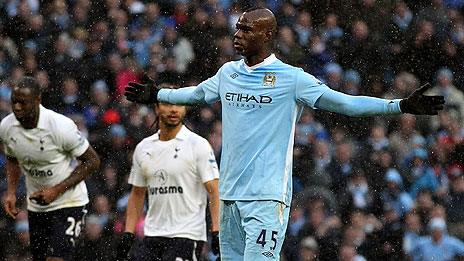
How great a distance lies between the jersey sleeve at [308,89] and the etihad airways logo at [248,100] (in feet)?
0.63

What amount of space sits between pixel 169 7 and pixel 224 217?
894 centimetres

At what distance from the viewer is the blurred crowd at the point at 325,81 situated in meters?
14.1

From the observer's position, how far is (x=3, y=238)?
13.8 m

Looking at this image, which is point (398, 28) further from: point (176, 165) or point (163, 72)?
point (176, 165)

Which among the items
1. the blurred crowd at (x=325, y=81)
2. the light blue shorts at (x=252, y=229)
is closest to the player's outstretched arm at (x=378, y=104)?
the light blue shorts at (x=252, y=229)

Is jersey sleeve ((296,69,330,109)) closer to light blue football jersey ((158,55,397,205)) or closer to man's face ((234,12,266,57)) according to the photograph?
light blue football jersey ((158,55,397,205))

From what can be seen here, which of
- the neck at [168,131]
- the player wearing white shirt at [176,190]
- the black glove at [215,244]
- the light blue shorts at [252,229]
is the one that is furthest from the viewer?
the neck at [168,131]

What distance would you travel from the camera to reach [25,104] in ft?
32.2

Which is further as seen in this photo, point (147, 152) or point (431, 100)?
point (147, 152)

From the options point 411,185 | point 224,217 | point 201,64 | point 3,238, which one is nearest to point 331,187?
point 411,185

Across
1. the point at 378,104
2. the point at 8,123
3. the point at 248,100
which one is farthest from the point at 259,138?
the point at 8,123

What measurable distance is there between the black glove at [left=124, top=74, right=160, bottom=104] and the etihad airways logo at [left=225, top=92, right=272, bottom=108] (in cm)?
78

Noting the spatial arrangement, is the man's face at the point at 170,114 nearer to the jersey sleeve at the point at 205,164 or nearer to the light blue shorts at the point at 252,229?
the jersey sleeve at the point at 205,164

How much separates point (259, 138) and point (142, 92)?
3.54ft
